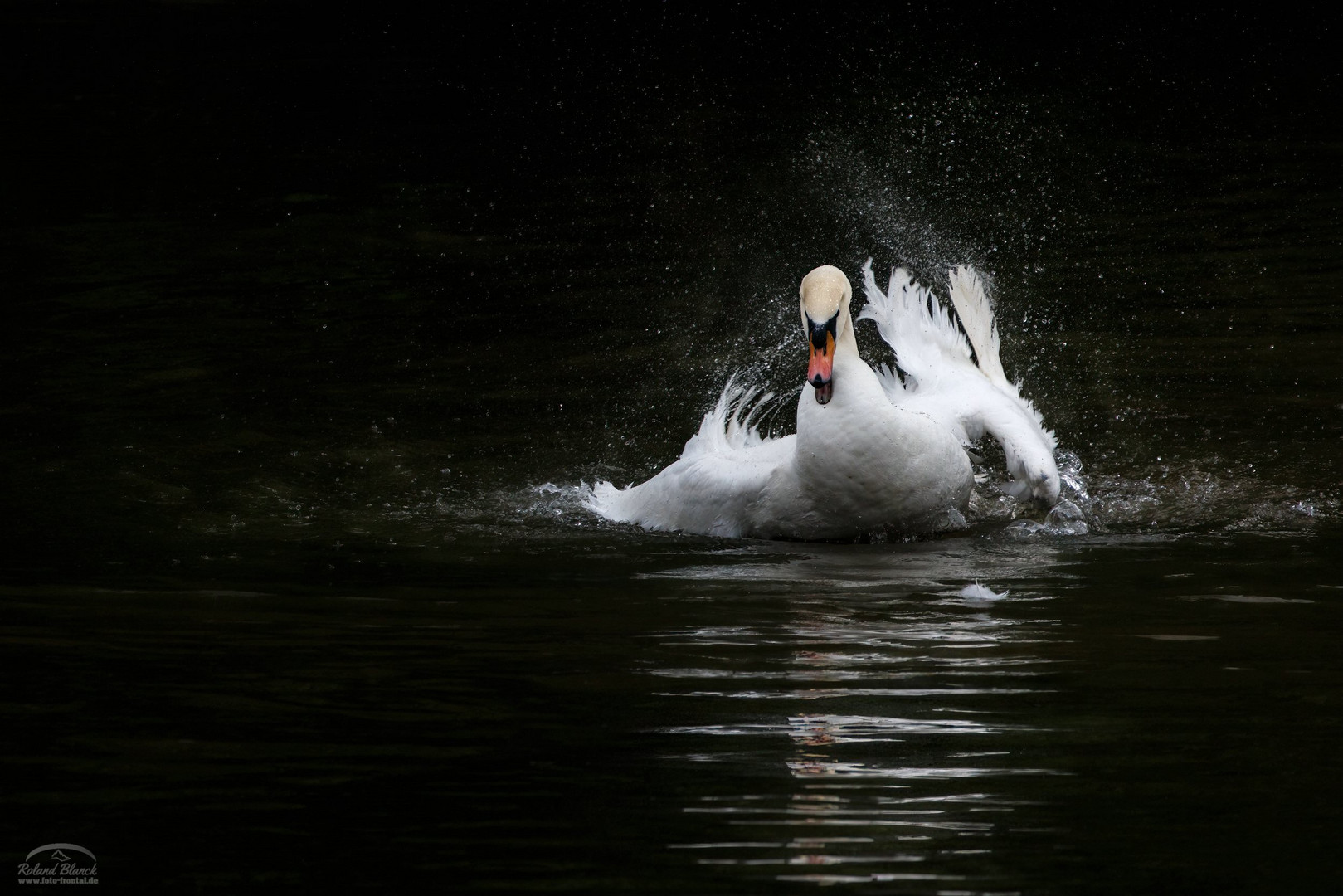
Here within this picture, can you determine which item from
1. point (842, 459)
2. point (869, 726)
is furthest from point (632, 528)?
point (869, 726)

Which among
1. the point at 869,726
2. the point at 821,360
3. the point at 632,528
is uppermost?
the point at 821,360

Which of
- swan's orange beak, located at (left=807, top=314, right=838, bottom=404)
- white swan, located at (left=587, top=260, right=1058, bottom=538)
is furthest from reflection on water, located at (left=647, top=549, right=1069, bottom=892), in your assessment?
swan's orange beak, located at (left=807, top=314, right=838, bottom=404)

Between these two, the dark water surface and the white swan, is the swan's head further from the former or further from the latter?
the dark water surface

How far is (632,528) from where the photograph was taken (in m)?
9.80

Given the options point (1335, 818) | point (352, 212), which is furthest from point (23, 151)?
point (1335, 818)

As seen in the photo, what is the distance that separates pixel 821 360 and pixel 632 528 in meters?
1.52

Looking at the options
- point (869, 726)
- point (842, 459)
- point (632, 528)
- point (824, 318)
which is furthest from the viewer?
point (632, 528)

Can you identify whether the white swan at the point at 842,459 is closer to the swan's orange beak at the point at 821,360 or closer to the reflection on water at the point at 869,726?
the swan's orange beak at the point at 821,360

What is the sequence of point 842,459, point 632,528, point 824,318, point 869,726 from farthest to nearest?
1. point 632,528
2. point 824,318
3. point 842,459
4. point 869,726

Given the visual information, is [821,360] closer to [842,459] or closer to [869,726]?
[842,459]

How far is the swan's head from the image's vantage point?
8.81 m

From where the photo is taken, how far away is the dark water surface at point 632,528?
5.21 m

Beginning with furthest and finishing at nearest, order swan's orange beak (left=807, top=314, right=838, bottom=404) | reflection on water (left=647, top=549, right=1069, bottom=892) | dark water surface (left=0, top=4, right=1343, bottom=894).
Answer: swan's orange beak (left=807, top=314, right=838, bottom=404) → dark water surface (left=0, top=4, right=1343, bottom=894) → reflection on water (left=647, top=549, right=1069, bottom=892)

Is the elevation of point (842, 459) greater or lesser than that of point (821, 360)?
lesser
